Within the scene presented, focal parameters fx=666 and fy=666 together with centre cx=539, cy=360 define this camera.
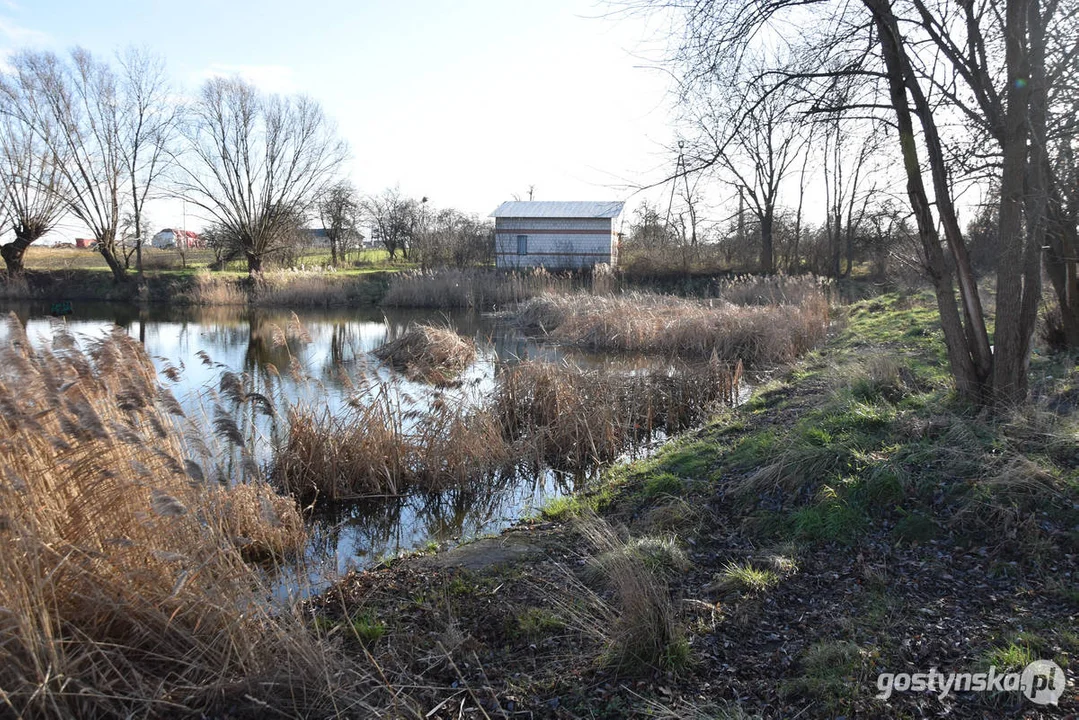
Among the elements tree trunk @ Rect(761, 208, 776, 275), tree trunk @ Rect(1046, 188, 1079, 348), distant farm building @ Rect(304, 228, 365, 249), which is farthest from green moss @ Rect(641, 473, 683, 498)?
distant farm building @ Rect(304, 228, 365, 249)

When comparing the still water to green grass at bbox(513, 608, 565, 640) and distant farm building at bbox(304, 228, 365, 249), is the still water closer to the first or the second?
green grass at bbox(513, 608, 565, 640)

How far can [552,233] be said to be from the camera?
40.4 meters

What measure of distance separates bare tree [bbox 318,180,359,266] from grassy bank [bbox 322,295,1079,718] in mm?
38303

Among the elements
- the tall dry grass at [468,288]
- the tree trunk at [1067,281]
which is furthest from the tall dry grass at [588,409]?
the tall dry grass at [468,288]

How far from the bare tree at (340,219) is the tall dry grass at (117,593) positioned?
38861 mm

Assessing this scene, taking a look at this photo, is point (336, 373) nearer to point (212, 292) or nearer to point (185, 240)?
point (212, 292)

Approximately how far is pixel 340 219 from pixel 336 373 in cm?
3592

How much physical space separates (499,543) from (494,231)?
36461 mm

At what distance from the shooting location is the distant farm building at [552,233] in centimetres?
3919

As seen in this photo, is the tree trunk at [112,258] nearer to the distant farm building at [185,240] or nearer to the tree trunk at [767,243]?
the distant farm building at [185,240]

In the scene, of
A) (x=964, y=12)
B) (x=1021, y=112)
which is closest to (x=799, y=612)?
(x=1021, y=112)

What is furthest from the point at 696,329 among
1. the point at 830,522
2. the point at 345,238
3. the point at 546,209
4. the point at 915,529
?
the point at 345,238

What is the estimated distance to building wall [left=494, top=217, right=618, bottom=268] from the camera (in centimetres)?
3881

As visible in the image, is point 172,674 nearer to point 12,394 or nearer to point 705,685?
point 12,394
